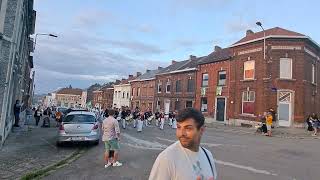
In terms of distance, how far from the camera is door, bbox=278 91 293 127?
32125mm

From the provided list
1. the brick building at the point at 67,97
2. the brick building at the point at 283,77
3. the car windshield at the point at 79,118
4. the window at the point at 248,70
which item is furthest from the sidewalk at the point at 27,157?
the brick building at the point at 67,97

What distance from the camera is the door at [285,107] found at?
105 ft

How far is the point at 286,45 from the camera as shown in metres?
32.5

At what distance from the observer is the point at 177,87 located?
49594 millimetres

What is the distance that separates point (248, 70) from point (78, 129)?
2323cm

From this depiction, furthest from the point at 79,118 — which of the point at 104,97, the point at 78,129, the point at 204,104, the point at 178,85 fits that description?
the point at 104,97

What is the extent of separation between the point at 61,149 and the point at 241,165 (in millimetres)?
8044

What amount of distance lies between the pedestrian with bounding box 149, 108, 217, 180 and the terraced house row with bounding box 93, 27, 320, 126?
30.8 meters

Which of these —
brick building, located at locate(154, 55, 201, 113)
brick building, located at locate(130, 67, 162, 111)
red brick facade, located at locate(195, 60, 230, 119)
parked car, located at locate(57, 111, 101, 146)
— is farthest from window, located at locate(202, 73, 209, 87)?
parked car, located at locate(57, 111, 101, 146)

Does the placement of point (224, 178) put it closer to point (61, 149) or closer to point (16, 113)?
point (61, 149)

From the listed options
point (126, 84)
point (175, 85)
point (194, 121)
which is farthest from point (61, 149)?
point (126, 84)

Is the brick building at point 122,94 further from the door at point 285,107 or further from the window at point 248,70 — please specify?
the door at point 285,107

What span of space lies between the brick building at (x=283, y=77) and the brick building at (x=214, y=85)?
4045mm

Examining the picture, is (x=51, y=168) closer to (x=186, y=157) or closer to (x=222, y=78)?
(x=186, y=157)
